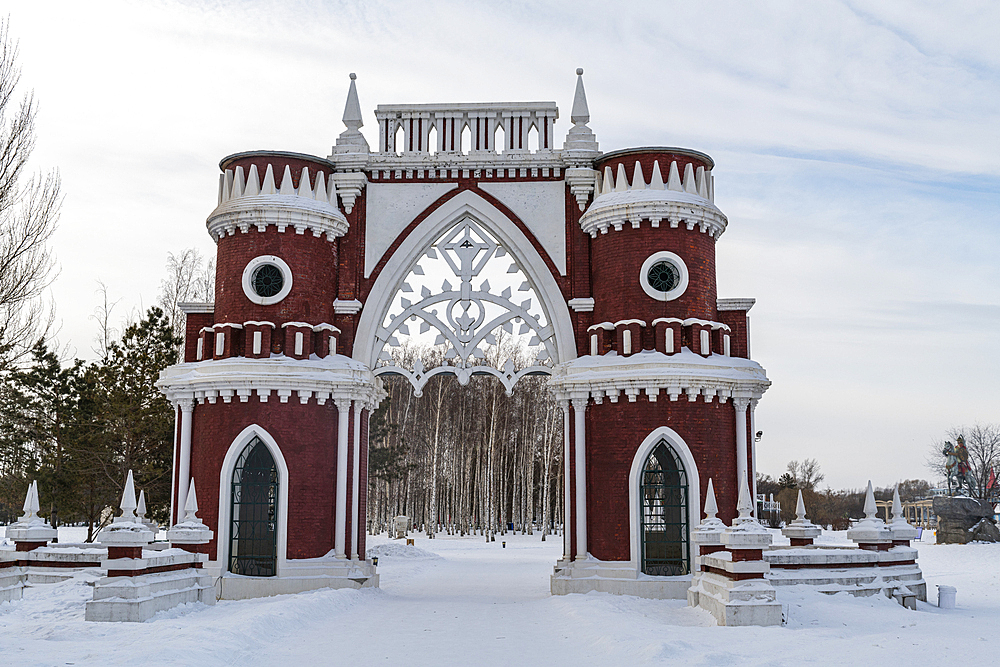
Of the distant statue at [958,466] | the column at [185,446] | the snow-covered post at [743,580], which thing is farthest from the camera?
the distant statue at [958,466]

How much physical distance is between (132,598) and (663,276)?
11.6 metres

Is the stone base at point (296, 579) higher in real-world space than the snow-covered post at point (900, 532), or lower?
lower

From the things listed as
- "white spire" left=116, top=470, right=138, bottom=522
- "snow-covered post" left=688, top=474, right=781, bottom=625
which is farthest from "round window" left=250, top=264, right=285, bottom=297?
"snow-covered post" left=688, top=474, right=781, bottom=625

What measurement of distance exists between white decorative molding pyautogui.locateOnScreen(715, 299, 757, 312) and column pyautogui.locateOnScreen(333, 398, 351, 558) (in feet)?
26.3

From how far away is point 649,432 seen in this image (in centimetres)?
1862

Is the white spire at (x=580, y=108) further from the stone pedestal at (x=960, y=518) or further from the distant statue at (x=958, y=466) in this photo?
the distant statue at (x=958, y=466)

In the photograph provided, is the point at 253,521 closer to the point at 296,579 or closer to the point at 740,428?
the point at 296,579

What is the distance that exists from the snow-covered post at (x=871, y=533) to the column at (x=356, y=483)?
9422 millimetres

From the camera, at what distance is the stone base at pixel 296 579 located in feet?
60.4

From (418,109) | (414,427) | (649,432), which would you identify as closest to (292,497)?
(649,432)

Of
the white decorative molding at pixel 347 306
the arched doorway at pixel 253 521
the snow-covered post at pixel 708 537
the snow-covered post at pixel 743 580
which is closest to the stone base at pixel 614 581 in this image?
the snow-covered post at pixel 708 537

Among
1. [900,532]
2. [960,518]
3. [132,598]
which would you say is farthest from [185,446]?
[960,518]

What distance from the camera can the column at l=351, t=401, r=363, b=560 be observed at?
19609 millimetres

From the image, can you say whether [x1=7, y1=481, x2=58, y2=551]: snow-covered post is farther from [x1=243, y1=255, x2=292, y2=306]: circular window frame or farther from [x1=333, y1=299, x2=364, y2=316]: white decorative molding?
[x1=333, y1=299, x2=364, y2=316]: white decorative molding
